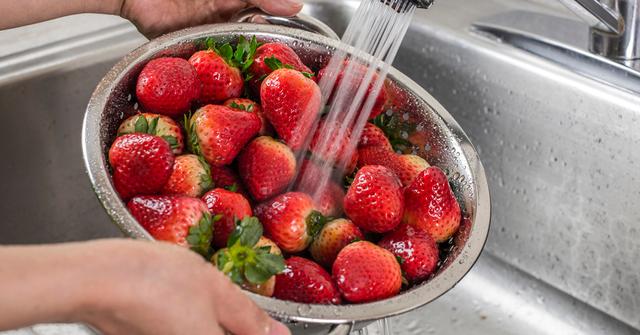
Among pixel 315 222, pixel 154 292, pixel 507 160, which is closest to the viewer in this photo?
pixel 154 292

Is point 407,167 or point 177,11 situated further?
point 177,11

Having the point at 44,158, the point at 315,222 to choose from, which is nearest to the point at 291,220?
the point at 315,222

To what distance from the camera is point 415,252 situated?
68 centimetres

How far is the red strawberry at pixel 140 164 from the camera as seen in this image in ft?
2.19

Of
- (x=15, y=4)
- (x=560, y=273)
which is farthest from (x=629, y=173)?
(x=15, y=4)

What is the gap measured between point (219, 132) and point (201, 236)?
12cm

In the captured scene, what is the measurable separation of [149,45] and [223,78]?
0.29 feet

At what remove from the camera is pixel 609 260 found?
0.99m

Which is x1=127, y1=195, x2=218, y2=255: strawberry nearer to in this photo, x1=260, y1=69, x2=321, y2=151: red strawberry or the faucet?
x1=260, y1=69, x2=321, y2=151: red strawberry

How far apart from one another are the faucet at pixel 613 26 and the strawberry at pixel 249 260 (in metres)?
0.47

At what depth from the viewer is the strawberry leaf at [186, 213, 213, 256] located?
0.63 metres

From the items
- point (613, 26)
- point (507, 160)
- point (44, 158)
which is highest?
point (613, 26)

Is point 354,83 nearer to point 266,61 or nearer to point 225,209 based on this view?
point 266,61

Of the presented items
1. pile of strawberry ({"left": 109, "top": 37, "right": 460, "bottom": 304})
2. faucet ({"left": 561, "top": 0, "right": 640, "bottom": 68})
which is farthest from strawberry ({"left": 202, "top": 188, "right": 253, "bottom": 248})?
faucet ({"left": 561, "top": 0, "right": 640, "bottom": 68})
